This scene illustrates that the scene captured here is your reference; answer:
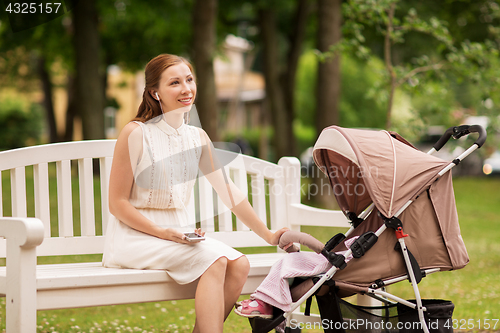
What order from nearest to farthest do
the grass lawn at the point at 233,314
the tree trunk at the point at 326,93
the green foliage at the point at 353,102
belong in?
1. the grass lawn at the point at 233,314
2. the tree trunk at the point at 326,93
3. the green foliage at the point at 353,102

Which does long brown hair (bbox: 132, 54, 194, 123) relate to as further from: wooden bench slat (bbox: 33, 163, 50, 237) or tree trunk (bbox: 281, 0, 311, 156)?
tree trunk (bbox: 281, 0, 311, 156)

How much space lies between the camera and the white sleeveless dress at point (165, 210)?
10.3 feet

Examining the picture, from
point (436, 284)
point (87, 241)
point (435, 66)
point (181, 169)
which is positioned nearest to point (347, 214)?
point (181, 169)

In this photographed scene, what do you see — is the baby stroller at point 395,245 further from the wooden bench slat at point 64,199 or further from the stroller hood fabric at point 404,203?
the wooden bench slat at point 64,199

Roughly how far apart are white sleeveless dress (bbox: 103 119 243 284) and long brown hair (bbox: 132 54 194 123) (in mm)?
77

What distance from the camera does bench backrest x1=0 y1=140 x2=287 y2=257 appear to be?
12.0ft

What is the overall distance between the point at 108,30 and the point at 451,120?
11.7 metres

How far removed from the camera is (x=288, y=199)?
13.5 ft

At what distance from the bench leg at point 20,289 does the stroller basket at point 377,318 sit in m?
1.49

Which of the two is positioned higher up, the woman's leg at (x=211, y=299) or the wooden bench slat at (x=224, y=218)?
the wooden bench slat at (x=224, y=218)

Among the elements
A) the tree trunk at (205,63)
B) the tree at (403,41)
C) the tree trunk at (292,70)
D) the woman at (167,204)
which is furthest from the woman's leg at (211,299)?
the tree trunk at (292,70)

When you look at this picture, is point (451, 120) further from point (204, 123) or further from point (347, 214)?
point (347, 214)

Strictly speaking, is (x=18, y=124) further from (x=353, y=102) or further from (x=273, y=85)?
(x=273, y=85)

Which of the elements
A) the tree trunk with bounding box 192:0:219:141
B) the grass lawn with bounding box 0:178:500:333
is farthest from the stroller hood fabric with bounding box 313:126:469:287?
the tree trunk with bounding box 192:0:219:141
